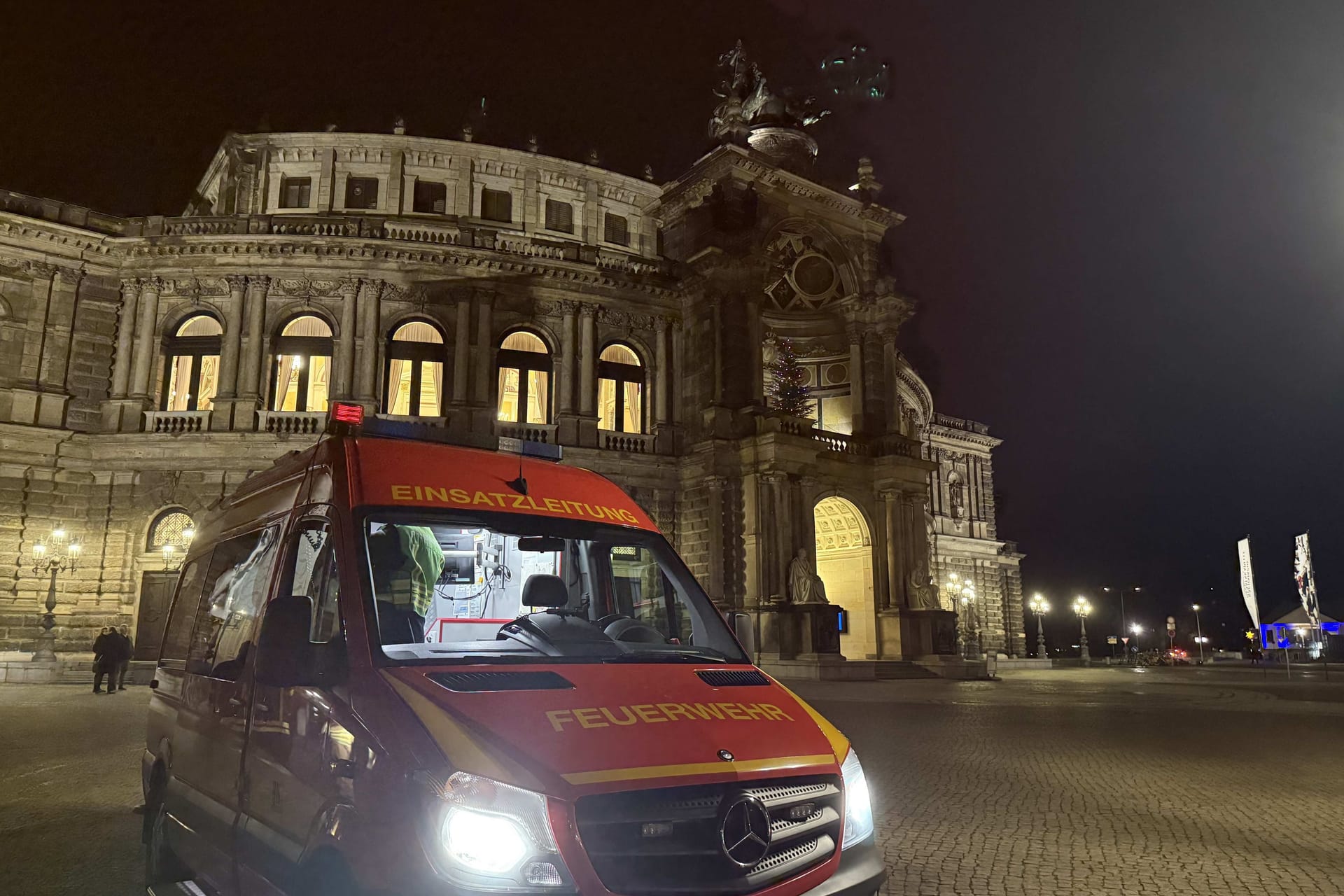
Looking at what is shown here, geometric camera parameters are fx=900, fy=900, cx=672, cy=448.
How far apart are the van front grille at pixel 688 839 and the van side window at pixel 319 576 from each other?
1.42m

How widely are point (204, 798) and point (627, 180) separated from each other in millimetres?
35793

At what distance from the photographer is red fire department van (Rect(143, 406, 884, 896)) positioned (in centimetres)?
287

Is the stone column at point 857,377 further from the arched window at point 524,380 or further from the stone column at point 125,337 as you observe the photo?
the stone column at point 125,337

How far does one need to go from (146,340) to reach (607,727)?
2871 cm

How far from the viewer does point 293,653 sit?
3.32m

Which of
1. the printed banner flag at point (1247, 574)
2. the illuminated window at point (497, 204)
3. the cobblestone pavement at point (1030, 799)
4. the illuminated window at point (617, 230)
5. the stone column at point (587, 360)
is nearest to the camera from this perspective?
the cobblestone pavement at point (1030, 799)

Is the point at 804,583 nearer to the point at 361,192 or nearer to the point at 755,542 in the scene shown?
the point at 755,542

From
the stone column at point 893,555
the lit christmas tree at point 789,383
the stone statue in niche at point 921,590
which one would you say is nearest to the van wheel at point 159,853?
the stone column at point 893,555

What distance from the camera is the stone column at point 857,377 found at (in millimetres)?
32219

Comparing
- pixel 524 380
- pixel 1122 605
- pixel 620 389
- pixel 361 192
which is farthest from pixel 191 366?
pixel 1122 605

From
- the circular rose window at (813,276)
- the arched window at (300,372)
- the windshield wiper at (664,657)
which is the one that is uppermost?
the circular rose window at (813,276)

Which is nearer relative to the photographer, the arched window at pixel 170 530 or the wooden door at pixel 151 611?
the wooden door at pixel 151 611

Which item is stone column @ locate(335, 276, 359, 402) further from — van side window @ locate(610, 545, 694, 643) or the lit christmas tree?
van side window @ locate(610, 545, 694, 643)

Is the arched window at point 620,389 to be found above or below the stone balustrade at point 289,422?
above
